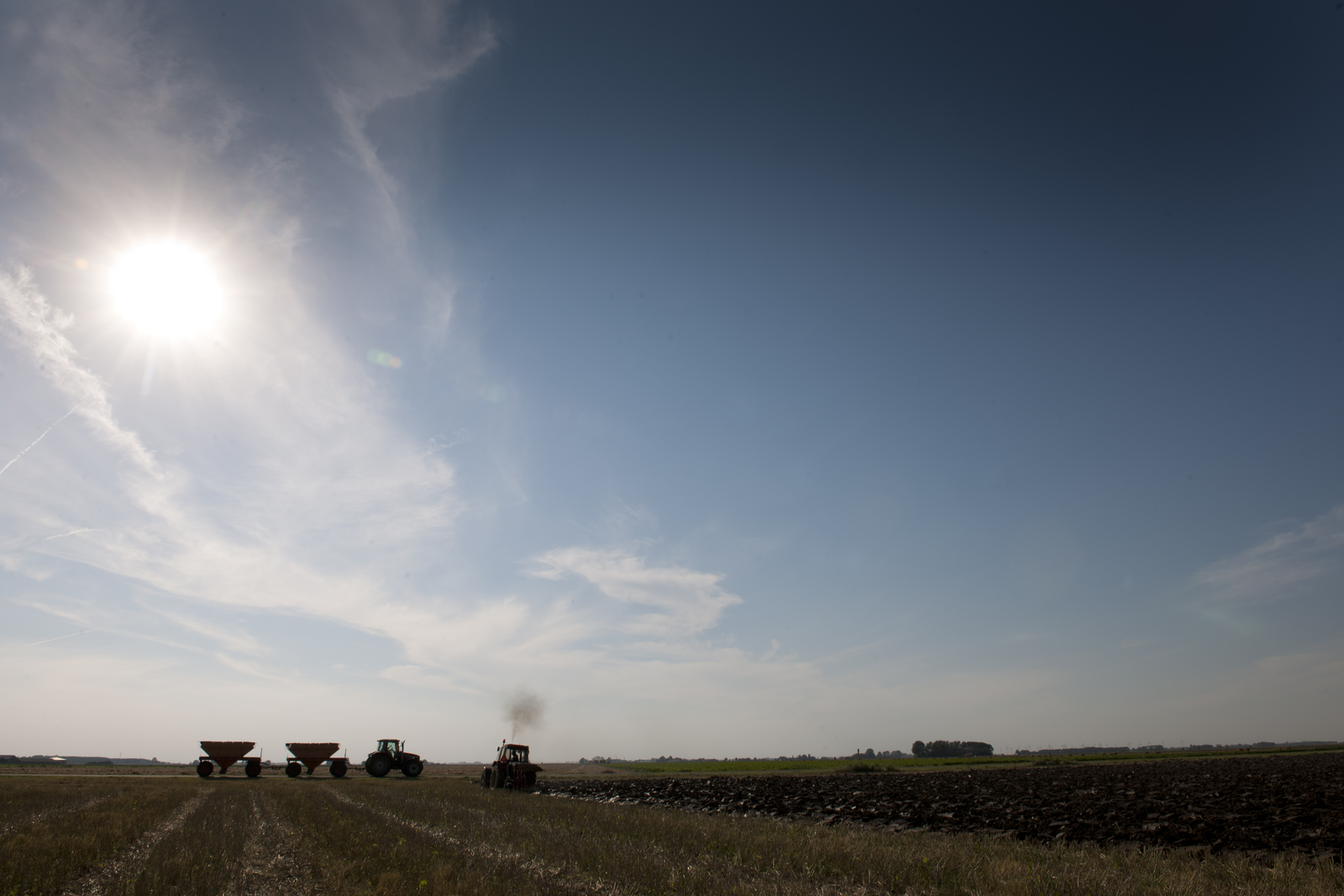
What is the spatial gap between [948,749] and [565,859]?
608 feet

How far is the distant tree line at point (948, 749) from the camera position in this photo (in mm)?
161400

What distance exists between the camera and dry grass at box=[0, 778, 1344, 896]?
1056cm

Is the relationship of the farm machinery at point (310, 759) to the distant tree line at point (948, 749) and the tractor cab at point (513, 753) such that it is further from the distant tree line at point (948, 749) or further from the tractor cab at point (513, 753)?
the distant tree line at point (948, 749)

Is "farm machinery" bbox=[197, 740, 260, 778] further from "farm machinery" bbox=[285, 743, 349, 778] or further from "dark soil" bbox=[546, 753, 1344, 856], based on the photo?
"dark soil" bbox=[546, 753, 1344, 856]

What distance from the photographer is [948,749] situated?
550 feet

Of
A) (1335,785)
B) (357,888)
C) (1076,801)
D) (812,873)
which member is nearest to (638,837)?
(812,873)

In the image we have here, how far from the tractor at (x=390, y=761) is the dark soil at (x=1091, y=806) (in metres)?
19.2

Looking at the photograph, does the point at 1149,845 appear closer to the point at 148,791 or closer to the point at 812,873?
the point at 812,873

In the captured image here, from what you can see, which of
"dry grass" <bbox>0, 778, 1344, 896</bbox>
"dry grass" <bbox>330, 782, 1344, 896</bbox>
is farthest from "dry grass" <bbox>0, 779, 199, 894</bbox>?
"dry grass" <bbox>330, 782, 1344, 896</bbox>

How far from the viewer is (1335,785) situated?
26875 millimetres

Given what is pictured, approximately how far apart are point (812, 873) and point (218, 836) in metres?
15.5

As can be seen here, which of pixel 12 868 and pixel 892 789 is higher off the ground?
pixel 12 868

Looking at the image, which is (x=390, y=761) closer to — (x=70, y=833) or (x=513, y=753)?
(x=513, y=753)

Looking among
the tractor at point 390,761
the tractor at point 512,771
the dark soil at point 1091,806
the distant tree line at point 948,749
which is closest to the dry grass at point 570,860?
the dark soil at point 1091,806
